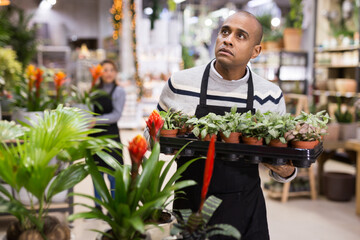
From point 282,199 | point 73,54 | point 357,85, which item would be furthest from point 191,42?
point 282,199

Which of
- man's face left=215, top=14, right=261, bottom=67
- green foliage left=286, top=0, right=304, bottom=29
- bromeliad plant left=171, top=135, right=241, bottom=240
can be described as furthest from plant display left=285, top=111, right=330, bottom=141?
green foliage left=286, top=0, right=304, bottom=29

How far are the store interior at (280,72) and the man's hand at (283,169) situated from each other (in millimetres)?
2434

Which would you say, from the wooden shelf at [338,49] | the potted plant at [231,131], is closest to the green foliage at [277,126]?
the potted plant at [231,131]

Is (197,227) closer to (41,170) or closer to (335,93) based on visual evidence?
(41,170)

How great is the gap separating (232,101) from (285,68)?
810 cm

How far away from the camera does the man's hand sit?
5.25 feet

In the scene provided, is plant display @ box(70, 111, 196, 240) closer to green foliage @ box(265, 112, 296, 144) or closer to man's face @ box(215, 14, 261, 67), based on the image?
green foliage @ box(265, 112, 296, 144)

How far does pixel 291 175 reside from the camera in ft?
5.65

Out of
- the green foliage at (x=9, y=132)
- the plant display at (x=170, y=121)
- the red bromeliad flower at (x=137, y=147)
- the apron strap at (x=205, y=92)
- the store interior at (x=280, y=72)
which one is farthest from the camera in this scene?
the store interior at (x=280, y=72)

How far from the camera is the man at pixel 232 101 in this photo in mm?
1665

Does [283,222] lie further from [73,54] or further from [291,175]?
[73,54]

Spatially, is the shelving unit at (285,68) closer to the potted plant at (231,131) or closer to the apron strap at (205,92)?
the apron strap at (205,92)

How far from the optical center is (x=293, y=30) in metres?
8.25

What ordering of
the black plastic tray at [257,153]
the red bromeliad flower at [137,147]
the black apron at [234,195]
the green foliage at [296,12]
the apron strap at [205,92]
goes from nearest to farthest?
1. the red bromeliad flower at [137,147]
2. the black plastic tray at [257,153]
3. the black apron at [234,195]
4. the apron strap at [205,92]
5. the green foliage at [296,12]
